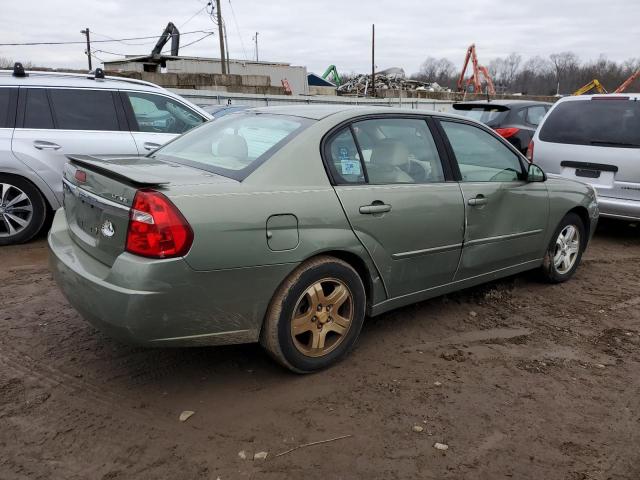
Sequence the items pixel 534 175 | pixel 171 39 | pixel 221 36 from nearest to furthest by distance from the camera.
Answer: pixel 534 175 → pixel 221 36 → pixel 171 39

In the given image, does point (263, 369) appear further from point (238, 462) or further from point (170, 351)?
point (238, 462)

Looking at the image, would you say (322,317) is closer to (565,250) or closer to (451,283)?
(451,283)

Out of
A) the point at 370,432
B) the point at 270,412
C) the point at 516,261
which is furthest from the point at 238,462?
the point at 516,261

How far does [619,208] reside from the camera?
6.09 m

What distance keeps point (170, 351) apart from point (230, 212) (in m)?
1.25

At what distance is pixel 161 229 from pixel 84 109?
13.6ft

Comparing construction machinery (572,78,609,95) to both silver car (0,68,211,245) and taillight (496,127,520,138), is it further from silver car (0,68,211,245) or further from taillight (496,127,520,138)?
silver car (0,68,211,245)

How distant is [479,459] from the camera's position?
2.49 meters

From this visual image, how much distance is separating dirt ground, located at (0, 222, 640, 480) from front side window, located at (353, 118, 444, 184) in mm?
1111

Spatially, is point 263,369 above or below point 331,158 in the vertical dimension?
below

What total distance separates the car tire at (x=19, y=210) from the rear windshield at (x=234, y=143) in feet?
8.61

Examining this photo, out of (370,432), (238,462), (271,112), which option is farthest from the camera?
(271,112)

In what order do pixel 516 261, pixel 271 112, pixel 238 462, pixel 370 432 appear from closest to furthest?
pixel 238 462 < pixel 370 432 < pixel 271 112 < pixel 516 261

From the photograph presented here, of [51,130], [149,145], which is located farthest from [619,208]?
[51,130]
